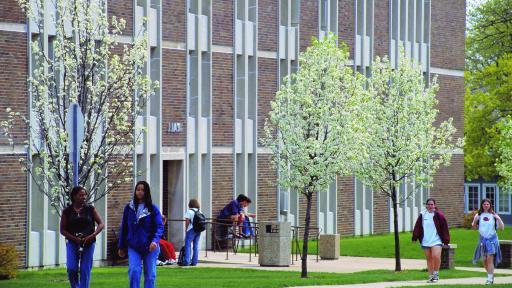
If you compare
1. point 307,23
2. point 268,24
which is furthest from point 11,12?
point 307,23

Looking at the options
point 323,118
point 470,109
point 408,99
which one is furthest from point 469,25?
point 323,118

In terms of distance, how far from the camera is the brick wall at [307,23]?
4144 cm

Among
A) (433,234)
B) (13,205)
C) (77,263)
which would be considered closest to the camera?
(77,263)

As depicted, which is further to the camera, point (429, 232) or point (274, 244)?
point (274, 244)

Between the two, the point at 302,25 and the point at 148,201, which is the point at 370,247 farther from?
the point at 148,201

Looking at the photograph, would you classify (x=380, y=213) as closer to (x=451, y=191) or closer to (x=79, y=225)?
(x=451, y=191)

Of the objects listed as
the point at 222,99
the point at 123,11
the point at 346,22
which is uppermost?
the point at 346,22

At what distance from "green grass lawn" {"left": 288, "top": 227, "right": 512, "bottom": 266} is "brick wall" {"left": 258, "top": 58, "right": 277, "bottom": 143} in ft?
13.5

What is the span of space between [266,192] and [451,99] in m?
13.5

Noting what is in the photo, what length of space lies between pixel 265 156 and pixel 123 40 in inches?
314

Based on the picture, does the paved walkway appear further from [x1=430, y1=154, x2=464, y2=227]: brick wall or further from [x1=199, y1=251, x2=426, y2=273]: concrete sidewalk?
[x1=430, y1=154, x2=464, y2=227]: brick wall

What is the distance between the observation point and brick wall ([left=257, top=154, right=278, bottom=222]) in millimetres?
39656

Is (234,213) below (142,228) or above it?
below

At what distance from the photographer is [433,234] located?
1006 inches
